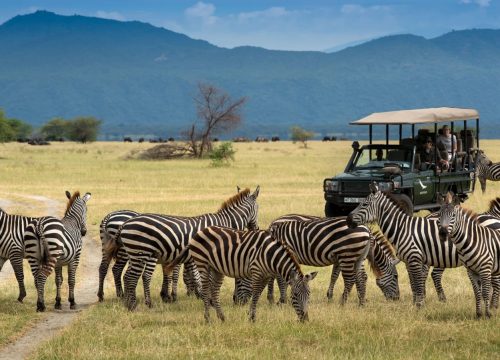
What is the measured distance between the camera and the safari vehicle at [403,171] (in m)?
21.0

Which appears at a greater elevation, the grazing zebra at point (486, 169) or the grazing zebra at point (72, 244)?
the grazing zebra at point (486, 169)

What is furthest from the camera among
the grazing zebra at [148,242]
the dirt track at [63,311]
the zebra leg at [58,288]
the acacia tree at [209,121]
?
the acacia tree at [209,121]

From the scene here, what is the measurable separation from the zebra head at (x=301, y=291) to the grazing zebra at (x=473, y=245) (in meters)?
1.85

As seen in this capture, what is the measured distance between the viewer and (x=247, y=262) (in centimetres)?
1151

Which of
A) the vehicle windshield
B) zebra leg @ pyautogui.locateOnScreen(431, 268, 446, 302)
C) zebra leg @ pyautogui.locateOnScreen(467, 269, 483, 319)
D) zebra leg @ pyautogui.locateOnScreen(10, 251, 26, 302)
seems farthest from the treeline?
→ zebra leg @ pyautogui.locateOnScreen(467, 269, 483, 319)

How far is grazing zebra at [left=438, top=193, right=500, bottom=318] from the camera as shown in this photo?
458 inches

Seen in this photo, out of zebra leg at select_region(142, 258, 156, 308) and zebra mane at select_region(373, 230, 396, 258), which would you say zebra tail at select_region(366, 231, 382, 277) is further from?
zebra leg at select_region(142, 258, 156, 308)

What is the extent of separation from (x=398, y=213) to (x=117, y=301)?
432 cm

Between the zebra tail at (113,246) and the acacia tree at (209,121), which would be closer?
the zebra tail at (113,246)

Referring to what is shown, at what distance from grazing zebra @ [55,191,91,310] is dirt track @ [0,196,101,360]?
0.30 metres

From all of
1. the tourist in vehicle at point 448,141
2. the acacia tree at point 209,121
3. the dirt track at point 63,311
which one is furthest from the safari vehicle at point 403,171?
the acacia tree at point 209,121

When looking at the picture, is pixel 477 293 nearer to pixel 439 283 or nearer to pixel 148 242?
pixel 439 283

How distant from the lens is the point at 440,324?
11.6m

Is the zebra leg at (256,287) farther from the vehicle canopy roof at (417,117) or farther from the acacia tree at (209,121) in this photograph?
the acacia tree at (209,121)
